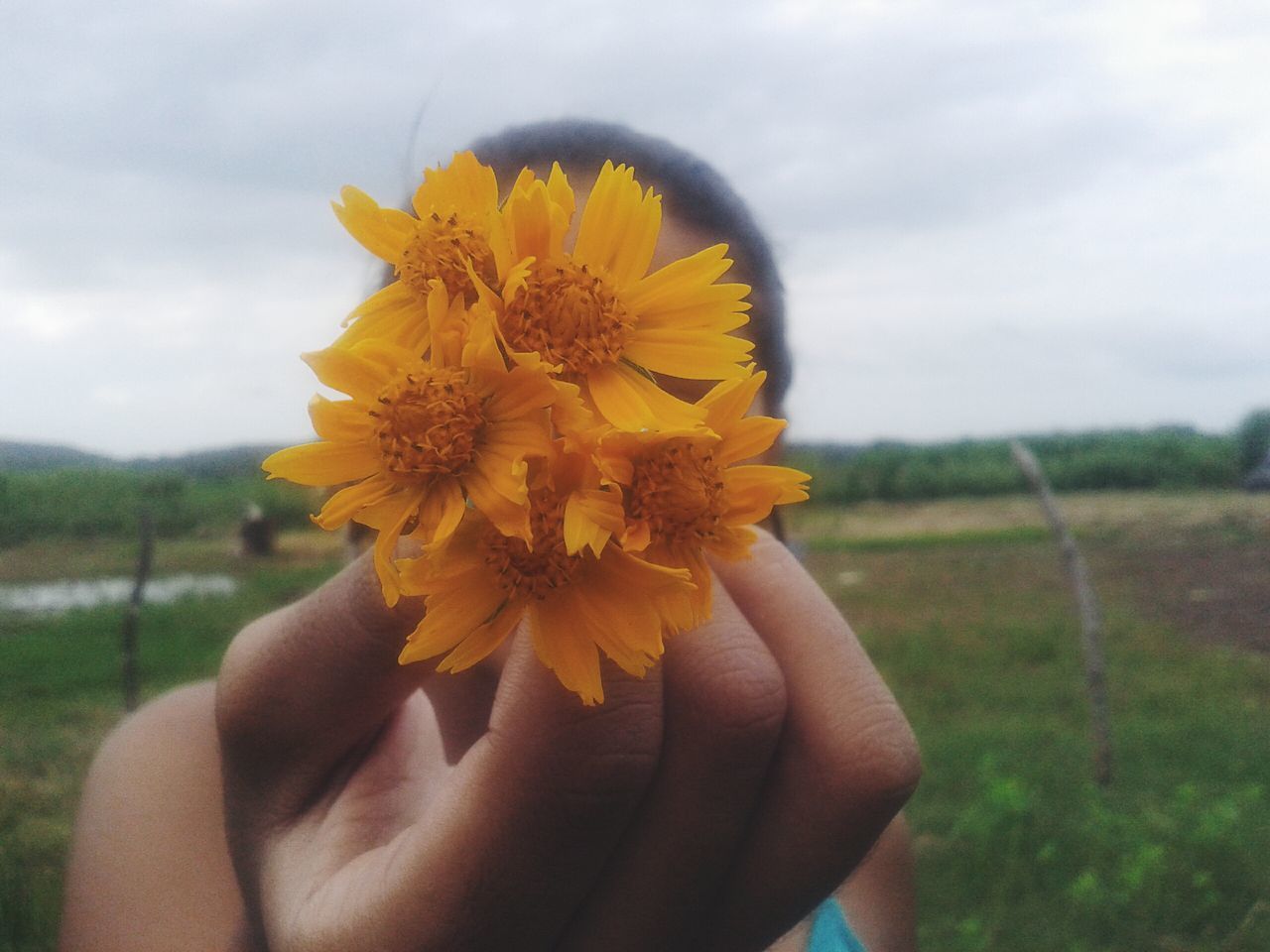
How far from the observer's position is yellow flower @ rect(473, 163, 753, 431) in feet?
2.21

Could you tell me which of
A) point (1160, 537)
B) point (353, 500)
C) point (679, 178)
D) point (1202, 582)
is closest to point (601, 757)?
point (353, 500)

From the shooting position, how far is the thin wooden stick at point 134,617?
4891 mm

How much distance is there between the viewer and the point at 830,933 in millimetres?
1822

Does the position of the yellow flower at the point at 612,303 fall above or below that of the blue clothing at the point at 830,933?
above

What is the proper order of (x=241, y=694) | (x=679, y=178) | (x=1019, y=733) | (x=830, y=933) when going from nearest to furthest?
(x=241, y=694)
(x=830, y=933)
(x=679, y=178)
(x=1019, y=733)

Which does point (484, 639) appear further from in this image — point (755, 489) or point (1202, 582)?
point (1202, 582)

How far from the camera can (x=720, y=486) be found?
702mm

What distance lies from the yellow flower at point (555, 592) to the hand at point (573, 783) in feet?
0.46

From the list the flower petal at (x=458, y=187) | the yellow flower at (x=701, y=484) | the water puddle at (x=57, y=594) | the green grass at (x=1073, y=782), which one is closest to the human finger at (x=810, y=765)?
the yellow flower at (x=701, y=484)

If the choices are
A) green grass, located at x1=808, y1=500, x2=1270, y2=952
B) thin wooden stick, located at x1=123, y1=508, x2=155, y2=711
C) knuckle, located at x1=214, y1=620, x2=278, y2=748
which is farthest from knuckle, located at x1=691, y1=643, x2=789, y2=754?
thin wooden stick, located at x1=123, y1=508, x2=155, y2=711

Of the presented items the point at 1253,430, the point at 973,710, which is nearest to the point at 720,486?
the point at 973,710

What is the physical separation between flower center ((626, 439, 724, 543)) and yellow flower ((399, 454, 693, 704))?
0.09ft

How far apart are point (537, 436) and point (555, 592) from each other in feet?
0.40

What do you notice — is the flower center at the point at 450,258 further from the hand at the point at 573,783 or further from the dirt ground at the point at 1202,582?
the dirt ground at the point at 1202,582
